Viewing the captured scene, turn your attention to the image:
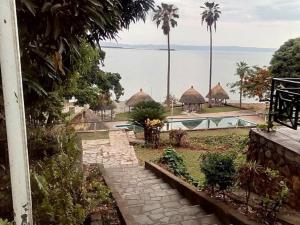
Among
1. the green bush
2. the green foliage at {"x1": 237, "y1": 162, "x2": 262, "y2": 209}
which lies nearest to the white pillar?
the green foliage at {"x1": 237, "y1": 162, "x2": 262, "y2": 209}

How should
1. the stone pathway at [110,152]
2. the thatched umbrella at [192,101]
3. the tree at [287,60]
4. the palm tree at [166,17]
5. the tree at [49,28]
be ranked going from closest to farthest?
the tree at [49,28] < the stone pathway at [110,152] < the tree at [287,60] < the palm tree at [166,17] < the thatched umbrella at [192,101]

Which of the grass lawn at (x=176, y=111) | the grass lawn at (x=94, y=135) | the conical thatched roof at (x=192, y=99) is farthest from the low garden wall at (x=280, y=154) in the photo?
the conical thatched roof at (x=192, y=99)

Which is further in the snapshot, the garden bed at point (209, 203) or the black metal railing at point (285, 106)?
the black metal railing at point (285, 106)

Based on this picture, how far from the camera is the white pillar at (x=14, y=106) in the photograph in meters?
1.60

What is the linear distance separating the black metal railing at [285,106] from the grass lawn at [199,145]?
14.9 feet

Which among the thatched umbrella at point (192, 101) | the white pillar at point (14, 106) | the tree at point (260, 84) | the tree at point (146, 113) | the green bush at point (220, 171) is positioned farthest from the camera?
the thatched umbrella at point (192, 101)

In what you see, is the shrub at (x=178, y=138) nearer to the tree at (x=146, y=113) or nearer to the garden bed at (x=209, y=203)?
the tree at (x=146, y=113)

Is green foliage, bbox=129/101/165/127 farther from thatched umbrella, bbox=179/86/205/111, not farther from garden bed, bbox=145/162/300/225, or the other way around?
thatched umbrella, bbox=179/86/205/111

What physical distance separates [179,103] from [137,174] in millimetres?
28359

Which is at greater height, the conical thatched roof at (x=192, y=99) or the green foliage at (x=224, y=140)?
the conical thatched roof at (x=192, y=99)

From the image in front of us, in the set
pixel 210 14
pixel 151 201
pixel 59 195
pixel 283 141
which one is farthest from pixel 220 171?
pixel 210 14

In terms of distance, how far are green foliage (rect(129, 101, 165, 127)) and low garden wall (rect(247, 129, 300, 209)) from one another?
897 cm

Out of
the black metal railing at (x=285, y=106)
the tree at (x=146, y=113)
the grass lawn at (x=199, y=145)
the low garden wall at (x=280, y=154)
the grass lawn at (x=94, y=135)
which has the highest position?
the black metal railing at (x=285, y=106)

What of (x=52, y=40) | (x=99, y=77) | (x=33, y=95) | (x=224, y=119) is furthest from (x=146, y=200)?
(x=224, y=119)
